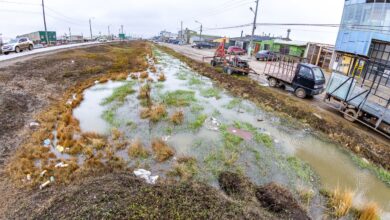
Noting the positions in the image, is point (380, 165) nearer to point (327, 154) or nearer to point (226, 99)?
point (327, 154)

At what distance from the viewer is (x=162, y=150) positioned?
6516 millimetres

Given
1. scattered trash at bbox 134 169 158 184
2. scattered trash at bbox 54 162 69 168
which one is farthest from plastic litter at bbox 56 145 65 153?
scattered trash at bbox 134 169 158 184

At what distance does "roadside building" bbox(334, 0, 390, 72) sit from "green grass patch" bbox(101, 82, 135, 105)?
1573 cm

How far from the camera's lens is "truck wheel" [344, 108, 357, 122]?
9.30 metres

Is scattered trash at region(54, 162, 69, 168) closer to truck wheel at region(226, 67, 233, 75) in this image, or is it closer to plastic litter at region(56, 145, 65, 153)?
plastic litter at region(56, 145, 65, 153)

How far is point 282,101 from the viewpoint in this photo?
11812mm

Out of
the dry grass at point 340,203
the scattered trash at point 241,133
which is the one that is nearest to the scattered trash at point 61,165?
the scattered trash at point 241,133

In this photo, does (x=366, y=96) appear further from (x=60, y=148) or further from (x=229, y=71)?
(x=60, y=148)

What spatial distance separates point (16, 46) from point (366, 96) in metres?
33.7

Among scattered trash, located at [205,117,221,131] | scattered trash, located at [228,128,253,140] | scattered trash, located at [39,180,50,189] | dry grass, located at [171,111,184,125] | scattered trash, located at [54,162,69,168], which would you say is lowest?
scattered trash, located at [54,162,69,168]

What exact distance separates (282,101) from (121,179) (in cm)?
1020

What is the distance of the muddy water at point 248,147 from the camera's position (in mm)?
5746

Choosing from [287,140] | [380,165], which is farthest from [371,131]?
[287,140]

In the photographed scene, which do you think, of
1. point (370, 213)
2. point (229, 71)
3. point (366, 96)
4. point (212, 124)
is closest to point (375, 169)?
point (370, 213)
